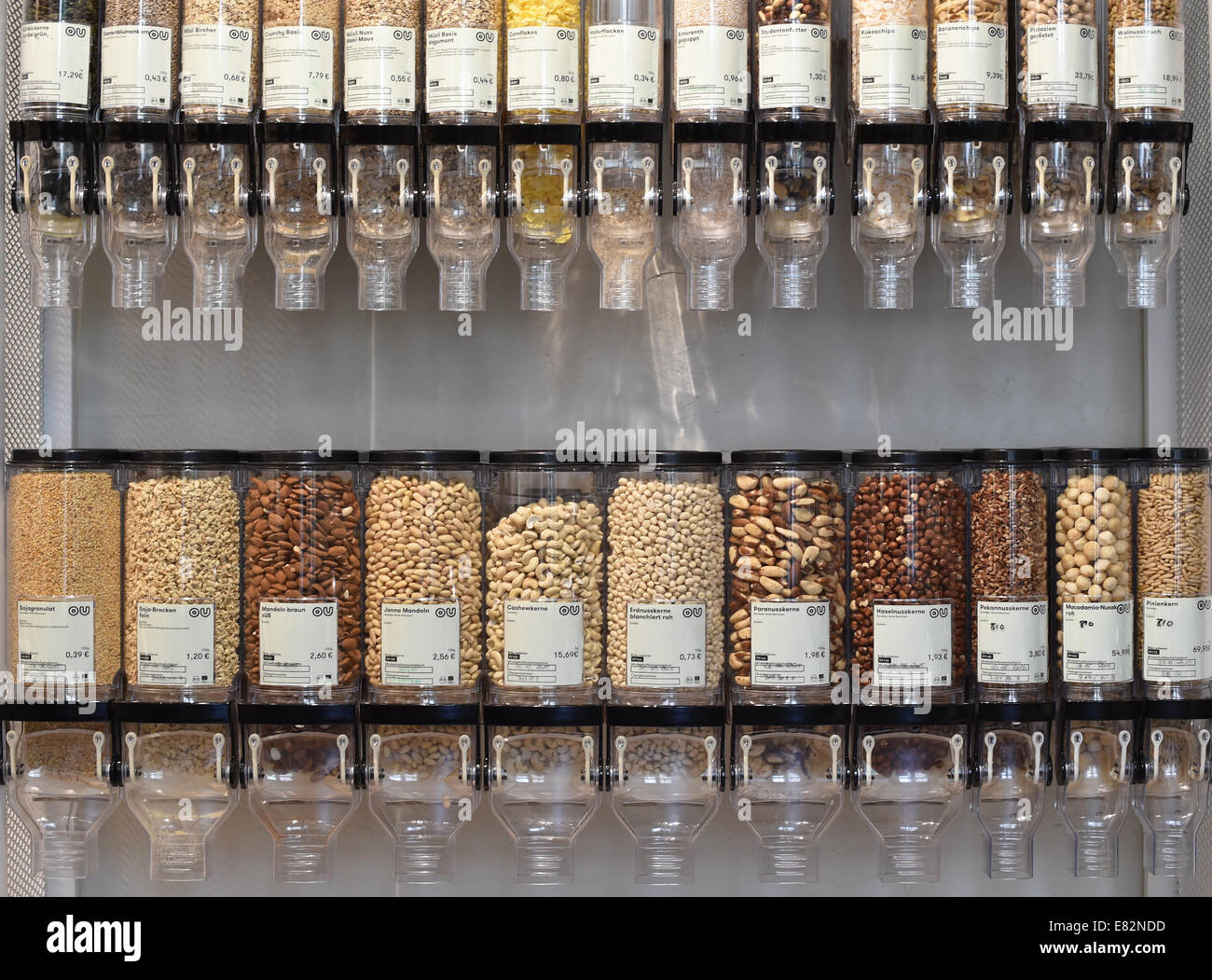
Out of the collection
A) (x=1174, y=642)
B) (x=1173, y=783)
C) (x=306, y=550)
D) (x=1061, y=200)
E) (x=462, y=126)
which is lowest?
(x=1173, y=783)

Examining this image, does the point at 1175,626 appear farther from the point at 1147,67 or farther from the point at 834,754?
the point at 1147,67

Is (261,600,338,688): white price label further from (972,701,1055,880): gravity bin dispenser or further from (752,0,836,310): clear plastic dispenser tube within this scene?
(972,701,1055,880): gravity bin dispenser

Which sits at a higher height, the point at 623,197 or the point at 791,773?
the point at 623,197

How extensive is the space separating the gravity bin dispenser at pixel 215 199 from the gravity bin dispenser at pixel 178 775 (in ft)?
1.84

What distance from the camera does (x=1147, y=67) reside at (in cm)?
149

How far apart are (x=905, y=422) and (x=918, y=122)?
0.48 m

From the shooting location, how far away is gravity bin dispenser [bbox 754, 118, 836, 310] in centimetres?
151

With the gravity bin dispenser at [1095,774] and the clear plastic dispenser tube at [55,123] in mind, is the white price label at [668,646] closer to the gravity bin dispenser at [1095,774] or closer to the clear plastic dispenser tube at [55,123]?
the gravity bin dispenser at [1095,774]

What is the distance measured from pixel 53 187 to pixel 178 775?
2.65 feet

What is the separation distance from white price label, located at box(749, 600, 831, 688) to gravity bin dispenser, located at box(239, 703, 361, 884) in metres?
0.55

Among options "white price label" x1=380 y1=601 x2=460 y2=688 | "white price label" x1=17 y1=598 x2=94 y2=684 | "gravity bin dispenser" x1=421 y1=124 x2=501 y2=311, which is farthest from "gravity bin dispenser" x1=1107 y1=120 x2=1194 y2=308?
"white price label" x1=17 y1=598 x2=94 y2=684

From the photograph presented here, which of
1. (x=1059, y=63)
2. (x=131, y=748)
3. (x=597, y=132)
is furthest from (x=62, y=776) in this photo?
(x=1059, y=63)

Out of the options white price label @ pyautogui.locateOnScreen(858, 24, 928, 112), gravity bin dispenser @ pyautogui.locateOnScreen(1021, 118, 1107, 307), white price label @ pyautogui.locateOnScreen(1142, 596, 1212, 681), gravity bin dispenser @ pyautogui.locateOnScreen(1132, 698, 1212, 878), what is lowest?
gravity bin dispenser @ pyautogui.locateOnScreen(1132, 698, 1212, 878)
